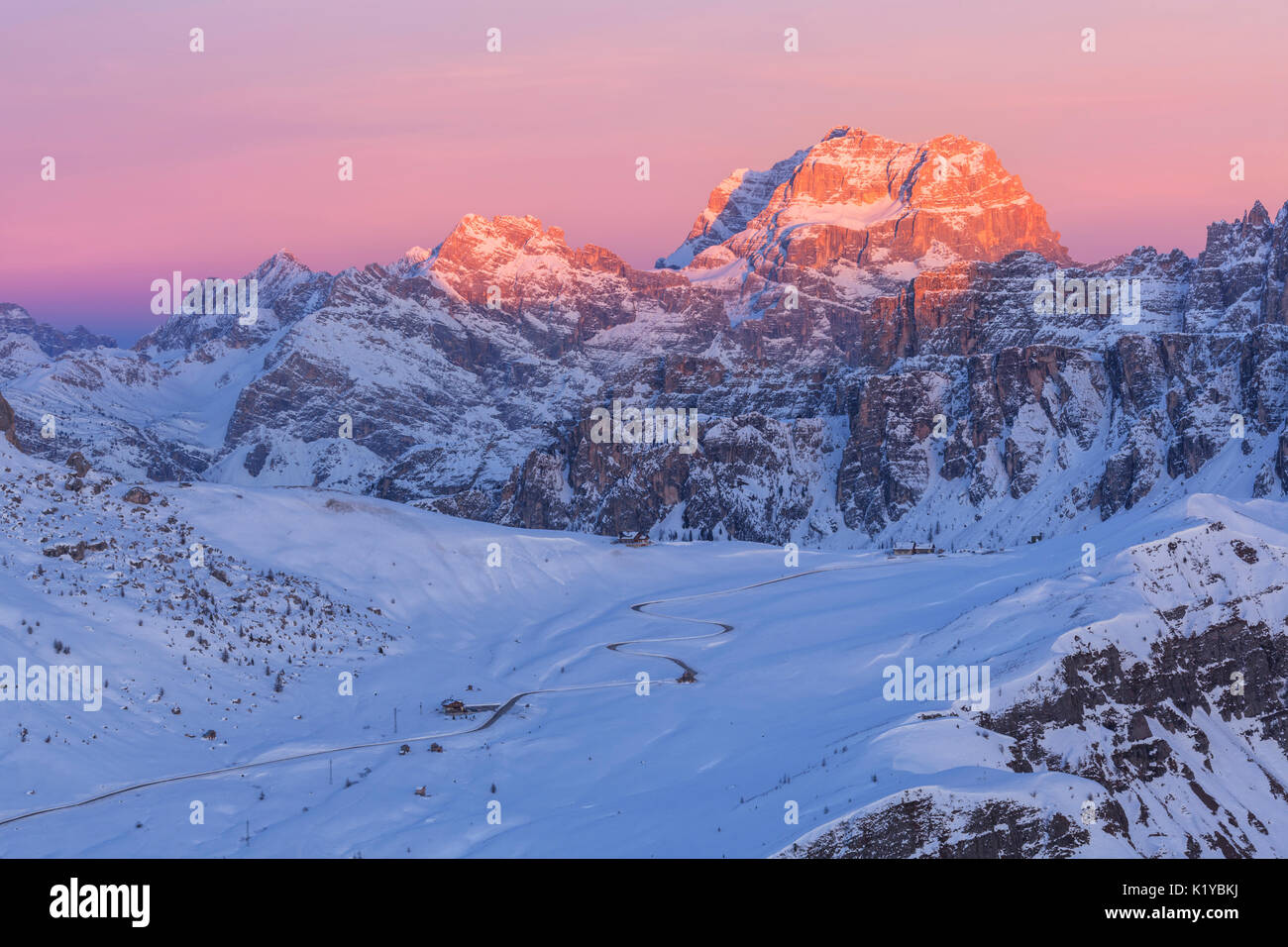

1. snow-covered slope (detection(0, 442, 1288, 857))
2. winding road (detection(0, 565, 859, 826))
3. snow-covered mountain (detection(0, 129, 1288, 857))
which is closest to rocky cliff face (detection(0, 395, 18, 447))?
snow-covered mountain (detection(0, 129, 1288, 857))

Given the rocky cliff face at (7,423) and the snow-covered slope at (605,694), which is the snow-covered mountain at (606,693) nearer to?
the snow-covered slope at (605,694)

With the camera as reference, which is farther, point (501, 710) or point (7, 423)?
point (7, 423)

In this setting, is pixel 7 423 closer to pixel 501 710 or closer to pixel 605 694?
pixel 501 710

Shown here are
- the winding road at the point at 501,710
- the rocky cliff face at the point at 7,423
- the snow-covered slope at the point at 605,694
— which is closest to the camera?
the snow-covered slope at the point at 605,694

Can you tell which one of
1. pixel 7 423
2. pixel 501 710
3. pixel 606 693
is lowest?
pixel 606 693

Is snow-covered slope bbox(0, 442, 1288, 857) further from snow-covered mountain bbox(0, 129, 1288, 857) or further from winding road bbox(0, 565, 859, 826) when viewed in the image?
winding road bbox(0, 565, 859, 826)

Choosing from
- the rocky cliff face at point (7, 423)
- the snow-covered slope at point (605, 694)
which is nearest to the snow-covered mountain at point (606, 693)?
the snow-covered slope at point (605, 694)

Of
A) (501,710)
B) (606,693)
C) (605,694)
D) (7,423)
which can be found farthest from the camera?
(7,423)

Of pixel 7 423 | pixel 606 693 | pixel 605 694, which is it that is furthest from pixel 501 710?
pixel 7 423

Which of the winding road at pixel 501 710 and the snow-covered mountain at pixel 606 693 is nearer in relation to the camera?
the snow-covered mountain at pixel 606 693

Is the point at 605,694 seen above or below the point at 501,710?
below

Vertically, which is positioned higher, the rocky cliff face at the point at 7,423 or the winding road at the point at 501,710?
the rocky cliff face at the point at 7,423
